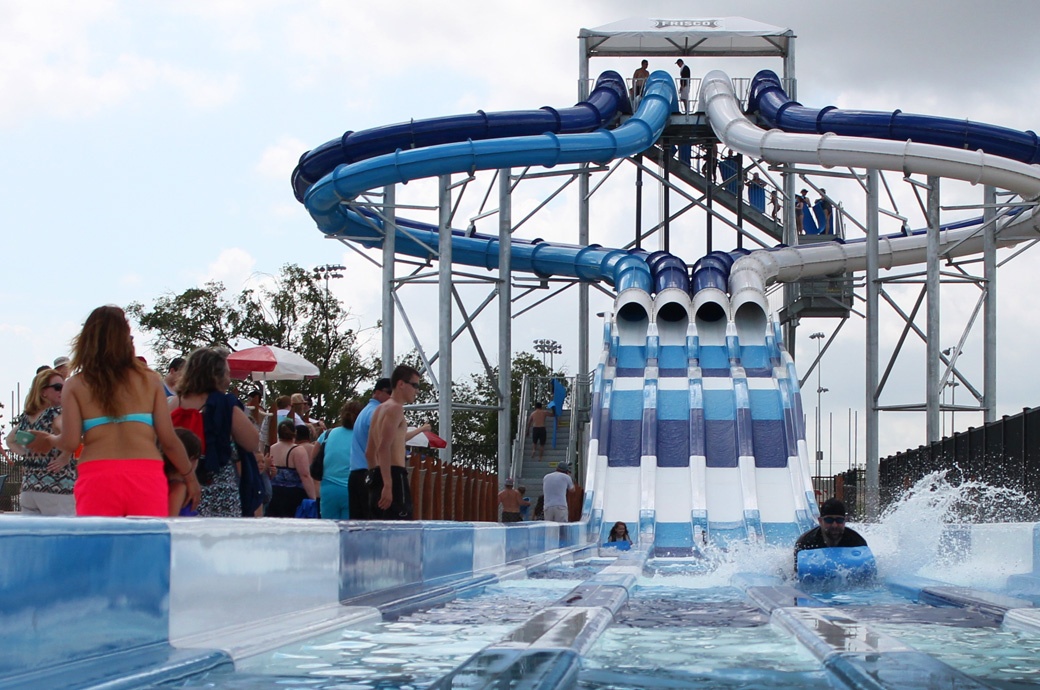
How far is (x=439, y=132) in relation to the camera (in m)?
20.4

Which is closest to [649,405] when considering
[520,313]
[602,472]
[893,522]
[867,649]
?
A: [602,472]

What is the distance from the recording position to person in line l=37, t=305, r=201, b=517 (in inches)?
191

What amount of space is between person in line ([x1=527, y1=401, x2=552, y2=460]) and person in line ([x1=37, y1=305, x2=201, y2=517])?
20.8m

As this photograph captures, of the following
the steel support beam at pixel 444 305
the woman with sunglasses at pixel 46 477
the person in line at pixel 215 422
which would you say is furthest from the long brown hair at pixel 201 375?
the steel support beam at pixel 444 305

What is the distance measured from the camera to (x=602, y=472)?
59.9 feet

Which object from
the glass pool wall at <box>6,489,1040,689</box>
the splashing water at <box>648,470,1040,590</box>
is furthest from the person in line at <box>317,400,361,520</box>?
Answer: the splashing water at <box>648,470,1040,590</box>

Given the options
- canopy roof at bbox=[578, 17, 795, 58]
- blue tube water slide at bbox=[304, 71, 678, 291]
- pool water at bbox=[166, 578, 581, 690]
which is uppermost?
canopy roof at bbox=[578, 17, 795, 58]

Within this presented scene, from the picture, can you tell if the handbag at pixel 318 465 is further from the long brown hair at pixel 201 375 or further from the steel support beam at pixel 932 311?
the steel support beam at pixel 932 311

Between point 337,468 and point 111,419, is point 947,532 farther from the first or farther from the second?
point 111,419

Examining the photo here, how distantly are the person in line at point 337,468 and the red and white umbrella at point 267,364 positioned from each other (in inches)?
174

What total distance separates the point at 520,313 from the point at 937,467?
984 centimetres

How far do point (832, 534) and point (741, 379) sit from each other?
11987mm

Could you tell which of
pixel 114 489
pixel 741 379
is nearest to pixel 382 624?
pixel 114 489

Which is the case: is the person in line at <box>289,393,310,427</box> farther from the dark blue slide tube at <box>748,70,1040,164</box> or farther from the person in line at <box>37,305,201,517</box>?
the dark blue slide tube at <box>748,70,1040,164</box>
